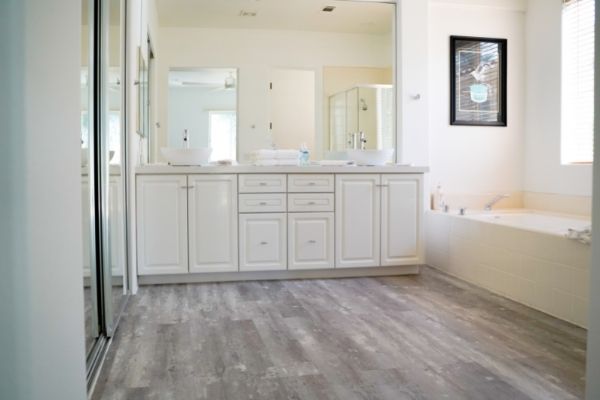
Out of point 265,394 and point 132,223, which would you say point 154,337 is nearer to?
point 265,394

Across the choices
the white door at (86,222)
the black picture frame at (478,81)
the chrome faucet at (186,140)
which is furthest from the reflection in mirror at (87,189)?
the black picture frame at (478,81)

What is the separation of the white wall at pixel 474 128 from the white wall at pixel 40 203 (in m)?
4.00

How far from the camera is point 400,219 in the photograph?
422 cm

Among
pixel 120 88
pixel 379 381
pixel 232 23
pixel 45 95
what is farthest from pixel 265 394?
pixel 232 23

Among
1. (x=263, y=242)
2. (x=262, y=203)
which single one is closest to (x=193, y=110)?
(x=262, y=203)

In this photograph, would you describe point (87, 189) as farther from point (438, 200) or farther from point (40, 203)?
point (438, 200)

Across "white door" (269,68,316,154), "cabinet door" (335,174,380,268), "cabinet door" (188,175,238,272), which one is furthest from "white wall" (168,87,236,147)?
"cabinet door" (335,174,380,268)

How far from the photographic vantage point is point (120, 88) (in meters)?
3.09

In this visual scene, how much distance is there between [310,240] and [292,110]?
1212mm

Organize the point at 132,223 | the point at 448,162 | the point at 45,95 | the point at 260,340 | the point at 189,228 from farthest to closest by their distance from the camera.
→ the point at 448,162, the point at 189,228, the point at 132,223, the point at 260,340, the point at 45,95

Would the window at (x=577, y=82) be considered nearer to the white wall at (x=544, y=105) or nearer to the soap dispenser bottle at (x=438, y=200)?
the white wall at (x=544, y=105)

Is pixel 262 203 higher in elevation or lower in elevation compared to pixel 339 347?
higher

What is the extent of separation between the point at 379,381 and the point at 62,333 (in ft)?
3.87

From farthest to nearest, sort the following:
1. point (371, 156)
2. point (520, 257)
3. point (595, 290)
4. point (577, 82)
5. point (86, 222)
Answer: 1. point (577, 82)
2. point (371, 156)
3. point (520, 257)
4. point (86, 222)
5. point (595, 290)
